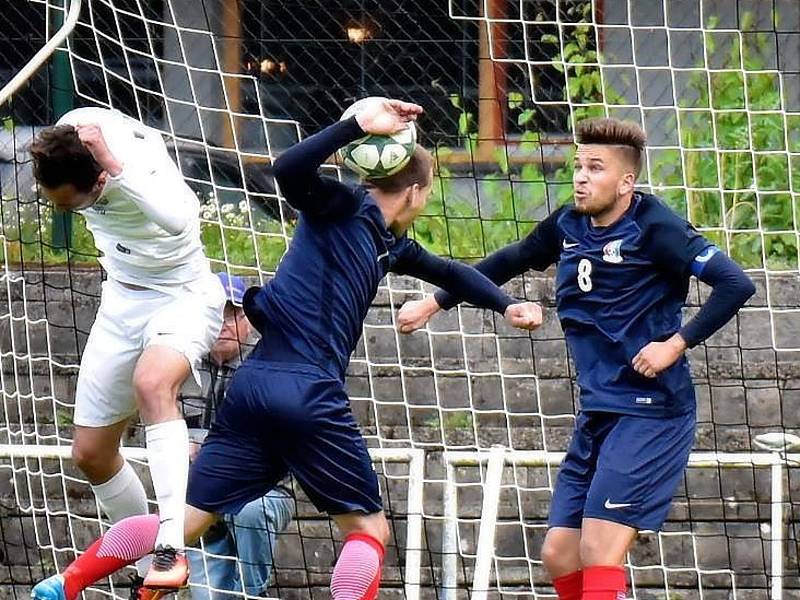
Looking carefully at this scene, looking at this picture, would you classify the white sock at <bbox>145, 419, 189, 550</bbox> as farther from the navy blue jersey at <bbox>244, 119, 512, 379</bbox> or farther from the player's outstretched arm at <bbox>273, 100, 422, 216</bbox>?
the player's outstretched arm at <bbox>273, 100, 422, 216</bbox>

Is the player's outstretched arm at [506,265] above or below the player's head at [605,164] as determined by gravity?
below

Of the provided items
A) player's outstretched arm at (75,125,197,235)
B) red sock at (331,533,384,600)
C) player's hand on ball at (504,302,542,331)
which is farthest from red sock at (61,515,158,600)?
player's hand on ball at (504,302,542,331)

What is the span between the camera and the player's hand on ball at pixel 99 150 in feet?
19.1

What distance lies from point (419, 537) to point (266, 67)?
13.1 ft

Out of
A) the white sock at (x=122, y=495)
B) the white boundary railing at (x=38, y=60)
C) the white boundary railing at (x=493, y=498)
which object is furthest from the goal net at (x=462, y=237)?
the white sock at (x=122, y=495)

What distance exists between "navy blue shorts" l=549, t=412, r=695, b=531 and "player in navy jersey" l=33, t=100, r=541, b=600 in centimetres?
44

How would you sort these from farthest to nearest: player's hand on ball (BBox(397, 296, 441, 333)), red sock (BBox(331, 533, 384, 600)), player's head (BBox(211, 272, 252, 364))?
player's head (BBox(211, 272, 252, 364)), player's hand on ball (BBox(397, 296, 441, 333)), red sock (BBox(331, 533, 384, 600))

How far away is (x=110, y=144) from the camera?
5.88 metres

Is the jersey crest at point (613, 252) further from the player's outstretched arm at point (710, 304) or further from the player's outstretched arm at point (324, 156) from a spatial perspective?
the player's outstretched arm at point (324, 156)

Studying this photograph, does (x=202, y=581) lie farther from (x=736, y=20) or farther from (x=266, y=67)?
(x=736, y=20)

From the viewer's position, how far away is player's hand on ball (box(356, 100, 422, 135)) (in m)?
5.59

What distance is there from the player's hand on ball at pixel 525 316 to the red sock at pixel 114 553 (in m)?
1.39

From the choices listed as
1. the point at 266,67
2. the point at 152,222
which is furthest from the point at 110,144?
the point at 266,67

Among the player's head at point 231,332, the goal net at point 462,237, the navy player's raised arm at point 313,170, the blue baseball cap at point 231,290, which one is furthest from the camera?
the goal net at point 462,237
